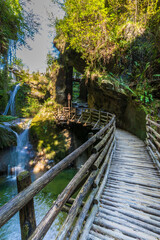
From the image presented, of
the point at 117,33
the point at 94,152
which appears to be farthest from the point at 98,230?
the point at 117,33

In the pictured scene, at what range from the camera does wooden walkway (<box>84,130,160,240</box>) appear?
1856 mm

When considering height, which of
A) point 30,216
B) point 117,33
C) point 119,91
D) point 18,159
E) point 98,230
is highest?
point 117,33

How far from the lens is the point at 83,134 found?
1143cm

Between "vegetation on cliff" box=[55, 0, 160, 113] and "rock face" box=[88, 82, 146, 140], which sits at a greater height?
"vegetation on cliff" box=[55, 0, 160, 113]

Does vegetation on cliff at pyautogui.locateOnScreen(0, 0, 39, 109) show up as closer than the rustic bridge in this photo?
No

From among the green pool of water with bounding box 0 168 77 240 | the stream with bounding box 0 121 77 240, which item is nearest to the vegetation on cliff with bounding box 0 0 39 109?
the stream with bounding box 0 121 77 240

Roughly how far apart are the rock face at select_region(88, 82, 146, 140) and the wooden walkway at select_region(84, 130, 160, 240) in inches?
149

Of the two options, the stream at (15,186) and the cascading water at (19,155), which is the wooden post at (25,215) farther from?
the cascading water at (19,155)

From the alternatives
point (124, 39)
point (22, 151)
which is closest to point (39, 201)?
point (22, 151)

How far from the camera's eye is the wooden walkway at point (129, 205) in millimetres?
1856

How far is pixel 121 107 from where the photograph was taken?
11031 mm

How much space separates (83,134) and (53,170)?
33.1ft

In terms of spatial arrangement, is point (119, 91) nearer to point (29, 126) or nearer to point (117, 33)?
point (117, 33)

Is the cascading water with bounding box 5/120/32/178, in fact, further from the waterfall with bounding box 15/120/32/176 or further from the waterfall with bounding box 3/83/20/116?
the waterfall with bounding box 3/83/20/116
